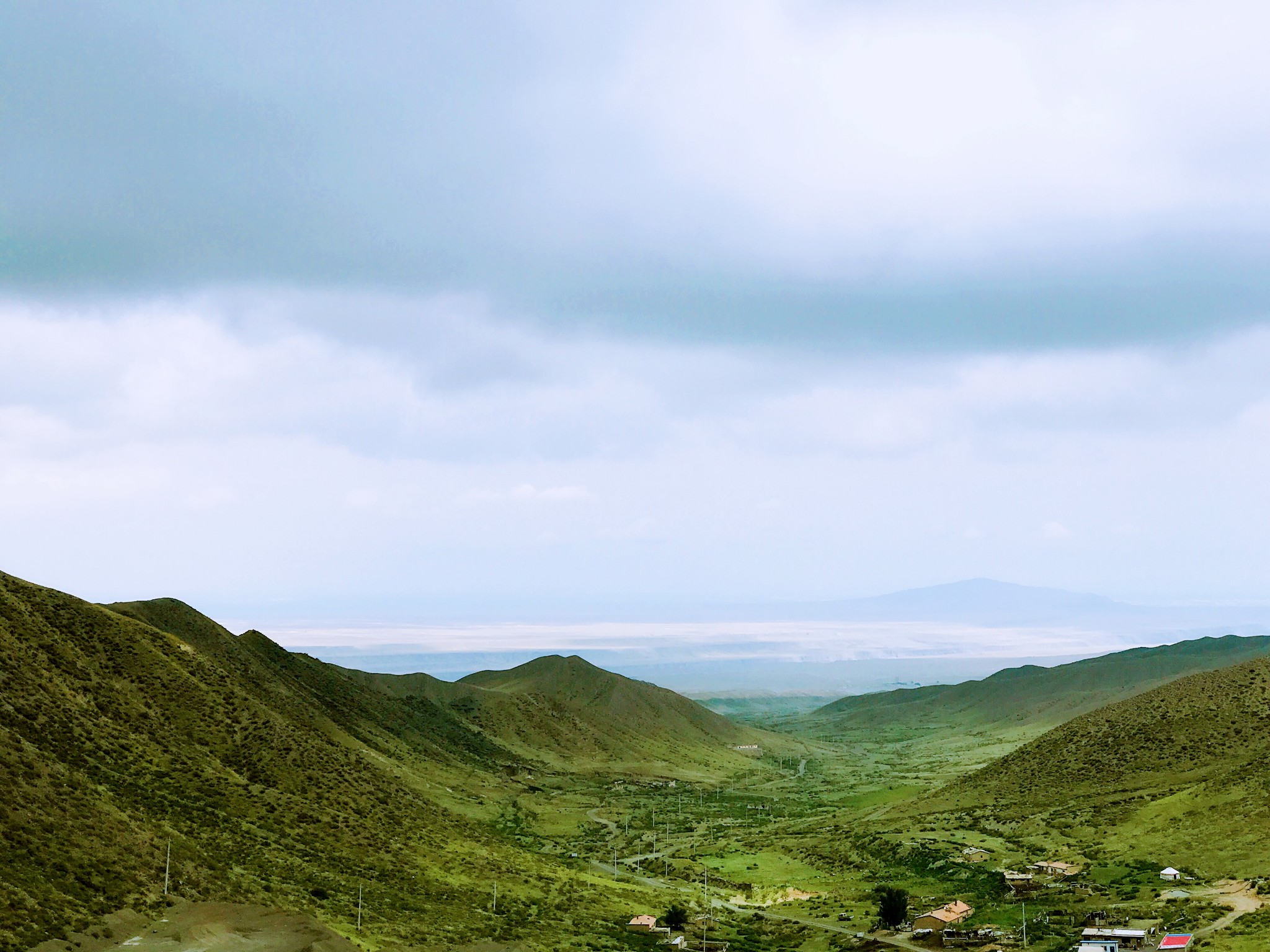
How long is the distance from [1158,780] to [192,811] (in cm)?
9591

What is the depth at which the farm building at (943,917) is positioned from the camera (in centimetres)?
6869

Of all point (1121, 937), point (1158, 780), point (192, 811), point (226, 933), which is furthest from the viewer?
point (1158, 780)

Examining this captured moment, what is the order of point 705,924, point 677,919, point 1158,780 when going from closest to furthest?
point 677,919 < point 705,924 < point 1158,780

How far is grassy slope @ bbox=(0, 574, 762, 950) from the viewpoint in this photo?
2040 inches

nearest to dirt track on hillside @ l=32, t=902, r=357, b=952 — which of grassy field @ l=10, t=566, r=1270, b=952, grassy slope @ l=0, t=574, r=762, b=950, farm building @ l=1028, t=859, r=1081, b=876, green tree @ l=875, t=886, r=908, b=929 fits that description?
grassy field @ l=10, t=566, r=1270, b=952

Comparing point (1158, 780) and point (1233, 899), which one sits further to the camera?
point (1158, 780)

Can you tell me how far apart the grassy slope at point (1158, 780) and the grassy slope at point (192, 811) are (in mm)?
48075

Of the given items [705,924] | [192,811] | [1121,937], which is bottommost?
[705,924]

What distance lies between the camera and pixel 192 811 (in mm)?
68438

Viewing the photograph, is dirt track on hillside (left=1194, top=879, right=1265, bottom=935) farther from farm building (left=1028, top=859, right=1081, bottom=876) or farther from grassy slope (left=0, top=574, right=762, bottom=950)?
grassy slope (left=0, top=574, right=762, bottom=950)

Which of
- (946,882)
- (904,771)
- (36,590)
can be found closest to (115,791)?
(36,590)

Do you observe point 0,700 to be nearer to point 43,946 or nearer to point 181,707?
point 181,707

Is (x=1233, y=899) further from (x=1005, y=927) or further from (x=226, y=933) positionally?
(x=226, y=933)

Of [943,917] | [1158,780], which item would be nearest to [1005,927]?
[943,917]
